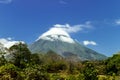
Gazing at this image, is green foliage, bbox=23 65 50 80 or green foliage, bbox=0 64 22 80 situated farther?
green foliage, bbox=0 64 22 80

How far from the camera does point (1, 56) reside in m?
39.3

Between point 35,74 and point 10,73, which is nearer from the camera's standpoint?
point 35,74

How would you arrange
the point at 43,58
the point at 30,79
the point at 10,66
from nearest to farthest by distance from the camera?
the point at 30,79
the point at 10,66
the point at 43,58

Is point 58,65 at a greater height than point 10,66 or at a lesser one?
greater

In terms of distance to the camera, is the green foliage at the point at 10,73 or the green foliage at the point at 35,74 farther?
the green foliage at the point at 10,73

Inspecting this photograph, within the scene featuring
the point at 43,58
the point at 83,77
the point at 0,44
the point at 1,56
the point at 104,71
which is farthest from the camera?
the point at 43,58

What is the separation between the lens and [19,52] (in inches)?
2539

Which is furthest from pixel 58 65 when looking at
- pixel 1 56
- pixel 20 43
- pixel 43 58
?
pixel 1 56

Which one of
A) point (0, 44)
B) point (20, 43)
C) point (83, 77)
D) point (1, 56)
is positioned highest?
point (20, 43)

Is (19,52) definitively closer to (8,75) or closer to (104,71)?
(104,71)

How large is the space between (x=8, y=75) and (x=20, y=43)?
39994mm

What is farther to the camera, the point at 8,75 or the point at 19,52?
the point at 19,52

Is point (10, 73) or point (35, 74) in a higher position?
point (10, 73)

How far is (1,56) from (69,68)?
36261 millimetres
